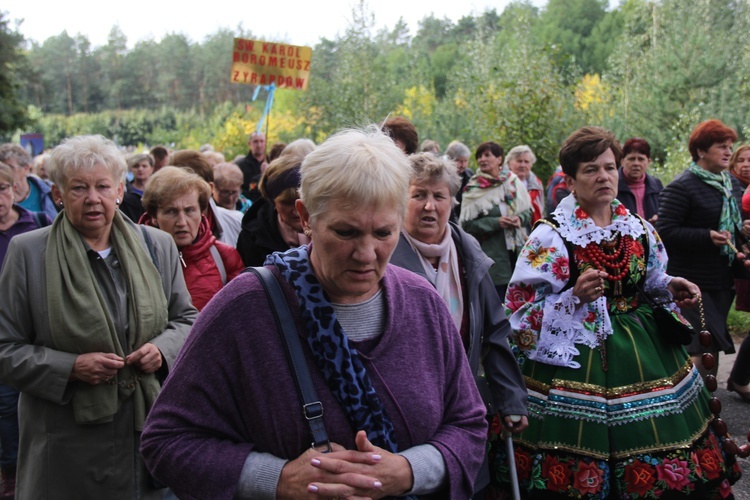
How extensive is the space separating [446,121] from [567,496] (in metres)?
21.8

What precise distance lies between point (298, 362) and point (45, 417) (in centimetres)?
178

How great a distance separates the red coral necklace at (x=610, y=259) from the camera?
3809 millimetres

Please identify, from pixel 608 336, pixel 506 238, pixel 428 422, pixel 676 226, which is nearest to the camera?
pixel 428 422

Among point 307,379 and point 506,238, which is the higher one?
point 307,379

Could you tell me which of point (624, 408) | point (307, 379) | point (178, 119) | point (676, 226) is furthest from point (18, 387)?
point (178, 119)

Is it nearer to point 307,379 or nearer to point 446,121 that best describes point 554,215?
point 307,379

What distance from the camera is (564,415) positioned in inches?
143

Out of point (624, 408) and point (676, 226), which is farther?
point (676, 226)

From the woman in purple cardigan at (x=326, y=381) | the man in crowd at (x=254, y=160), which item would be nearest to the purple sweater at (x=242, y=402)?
the woman in purple cardigan at (x=326, y=381)

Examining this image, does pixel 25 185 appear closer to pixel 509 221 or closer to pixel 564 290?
pixel 509 221

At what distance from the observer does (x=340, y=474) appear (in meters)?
1.86

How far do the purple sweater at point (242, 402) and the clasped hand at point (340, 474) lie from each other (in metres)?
0.06

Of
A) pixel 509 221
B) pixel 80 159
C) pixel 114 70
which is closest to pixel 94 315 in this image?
pixel 80 159

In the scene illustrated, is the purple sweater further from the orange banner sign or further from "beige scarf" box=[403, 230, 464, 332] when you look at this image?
the orange banner sign
